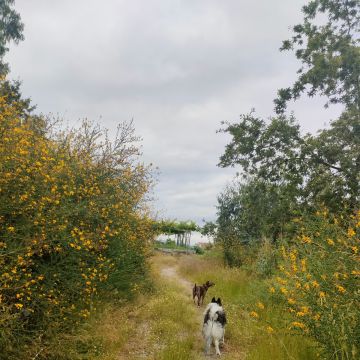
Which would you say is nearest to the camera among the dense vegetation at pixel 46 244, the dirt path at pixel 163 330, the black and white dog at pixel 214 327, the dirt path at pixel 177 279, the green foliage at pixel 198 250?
the dense vegetation at pixel 46 244

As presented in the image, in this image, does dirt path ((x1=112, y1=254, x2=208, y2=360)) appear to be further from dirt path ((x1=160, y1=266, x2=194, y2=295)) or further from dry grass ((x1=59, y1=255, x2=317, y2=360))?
dirt path ((x1=160, y1=266, x2=194, y2=295))

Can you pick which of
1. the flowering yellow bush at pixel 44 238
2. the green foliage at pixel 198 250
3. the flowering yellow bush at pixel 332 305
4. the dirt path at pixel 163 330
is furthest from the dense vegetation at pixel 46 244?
the green foliage at pixel 198 250

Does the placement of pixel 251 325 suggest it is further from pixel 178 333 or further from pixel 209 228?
pixel 209 228

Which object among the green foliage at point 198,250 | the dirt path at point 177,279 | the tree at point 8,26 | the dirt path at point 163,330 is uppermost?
the tree at point 8,26

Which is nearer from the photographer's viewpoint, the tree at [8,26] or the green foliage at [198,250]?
the tree at [8,26]

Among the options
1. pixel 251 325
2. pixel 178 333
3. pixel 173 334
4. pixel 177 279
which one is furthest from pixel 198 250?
pixel 173 334

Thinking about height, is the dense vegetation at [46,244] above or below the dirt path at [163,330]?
above

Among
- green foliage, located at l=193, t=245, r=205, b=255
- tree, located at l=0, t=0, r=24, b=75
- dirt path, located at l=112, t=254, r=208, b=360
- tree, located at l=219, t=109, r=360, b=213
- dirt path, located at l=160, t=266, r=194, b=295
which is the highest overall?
tree, located at l=0, t=0, r=24, b=75

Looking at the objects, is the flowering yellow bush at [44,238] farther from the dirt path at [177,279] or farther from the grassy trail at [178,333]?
the dirt path at [177,279]

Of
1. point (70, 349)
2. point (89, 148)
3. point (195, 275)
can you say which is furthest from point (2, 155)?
point (195, 275)

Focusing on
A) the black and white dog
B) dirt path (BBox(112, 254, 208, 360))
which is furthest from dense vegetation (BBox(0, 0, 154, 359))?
the black and white dog

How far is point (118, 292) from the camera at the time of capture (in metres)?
10.6

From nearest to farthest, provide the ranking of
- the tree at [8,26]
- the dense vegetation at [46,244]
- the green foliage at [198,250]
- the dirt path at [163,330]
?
the dense vegetation at [46,244] → the dirt path at [163,330] → the tree at [8,26] → the green foliage at [198,250]

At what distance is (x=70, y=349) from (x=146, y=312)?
11.9ft
